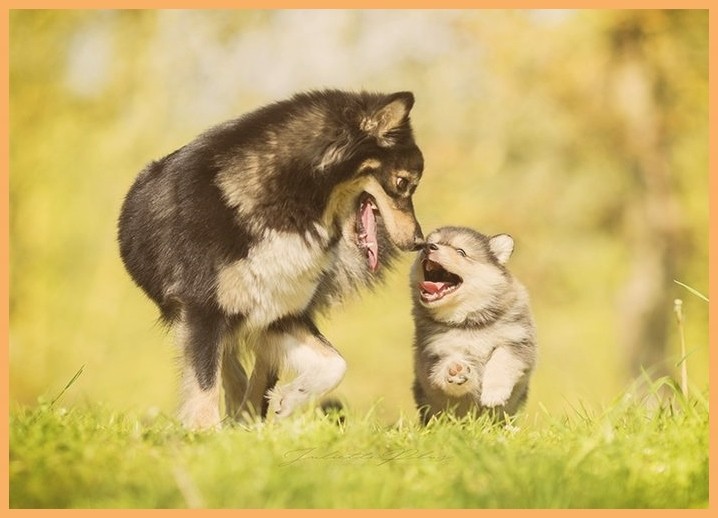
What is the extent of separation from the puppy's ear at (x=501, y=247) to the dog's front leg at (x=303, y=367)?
1399 mm

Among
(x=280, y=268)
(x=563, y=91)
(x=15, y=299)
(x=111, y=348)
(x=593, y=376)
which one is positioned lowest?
(x=593, y=376)

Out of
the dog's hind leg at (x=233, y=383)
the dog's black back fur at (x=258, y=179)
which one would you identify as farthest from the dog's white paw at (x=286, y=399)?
the dog's black back fur at (x=258, y=179)

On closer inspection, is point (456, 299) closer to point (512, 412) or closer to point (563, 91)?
point (512, 412)

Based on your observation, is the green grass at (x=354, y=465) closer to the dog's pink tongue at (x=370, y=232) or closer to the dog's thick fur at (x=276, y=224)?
the dog's thick fur at (x=276, y=224)

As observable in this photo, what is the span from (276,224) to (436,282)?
1402 mm

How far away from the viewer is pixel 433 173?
15789 millimetres

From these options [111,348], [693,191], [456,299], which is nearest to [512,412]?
[456,299]

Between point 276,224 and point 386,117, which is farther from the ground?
point 386,117

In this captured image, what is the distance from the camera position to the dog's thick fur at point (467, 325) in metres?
6.11

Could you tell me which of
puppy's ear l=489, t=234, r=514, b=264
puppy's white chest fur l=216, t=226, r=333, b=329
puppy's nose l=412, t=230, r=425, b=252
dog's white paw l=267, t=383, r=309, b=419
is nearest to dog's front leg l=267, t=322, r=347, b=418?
dog's white paw l=267, t=383, r=309, b=419

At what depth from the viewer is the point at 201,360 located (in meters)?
5.51

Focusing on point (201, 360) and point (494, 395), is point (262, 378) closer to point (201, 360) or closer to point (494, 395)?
point (201, 360)

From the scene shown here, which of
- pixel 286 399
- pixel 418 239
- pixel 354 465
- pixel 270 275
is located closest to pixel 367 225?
pixel 418 239

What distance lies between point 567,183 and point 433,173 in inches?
107
